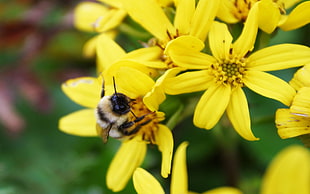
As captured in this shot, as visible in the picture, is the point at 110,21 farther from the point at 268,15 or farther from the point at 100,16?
the point at 268,15

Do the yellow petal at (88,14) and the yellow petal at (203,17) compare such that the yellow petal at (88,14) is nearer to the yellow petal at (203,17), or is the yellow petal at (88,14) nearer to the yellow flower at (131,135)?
the yellow flower at (131,135)

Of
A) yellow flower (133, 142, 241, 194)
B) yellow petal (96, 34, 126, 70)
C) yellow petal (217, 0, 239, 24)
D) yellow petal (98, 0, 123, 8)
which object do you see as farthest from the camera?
yellow petal (98, 0, 123, 8)

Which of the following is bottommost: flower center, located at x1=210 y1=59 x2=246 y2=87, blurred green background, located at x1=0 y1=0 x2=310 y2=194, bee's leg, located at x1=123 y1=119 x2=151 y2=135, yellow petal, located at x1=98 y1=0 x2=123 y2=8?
blurred green background, located at x1=0 y1=0 x2=310 y2=194

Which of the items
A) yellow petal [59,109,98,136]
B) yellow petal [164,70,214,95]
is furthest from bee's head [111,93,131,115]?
yellow petal [59,109,98,136]

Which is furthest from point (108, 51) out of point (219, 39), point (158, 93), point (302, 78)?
point (302, 78)

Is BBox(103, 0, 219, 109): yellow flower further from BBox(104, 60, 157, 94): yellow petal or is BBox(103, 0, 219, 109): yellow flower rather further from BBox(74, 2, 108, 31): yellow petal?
BBox(74, 2, 108, 31): yellow petal

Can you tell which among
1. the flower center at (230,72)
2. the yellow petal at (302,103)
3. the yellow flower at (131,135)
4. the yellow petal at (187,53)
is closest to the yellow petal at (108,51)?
the yellow flower at (131,135)

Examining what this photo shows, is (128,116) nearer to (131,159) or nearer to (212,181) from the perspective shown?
(131,159)
